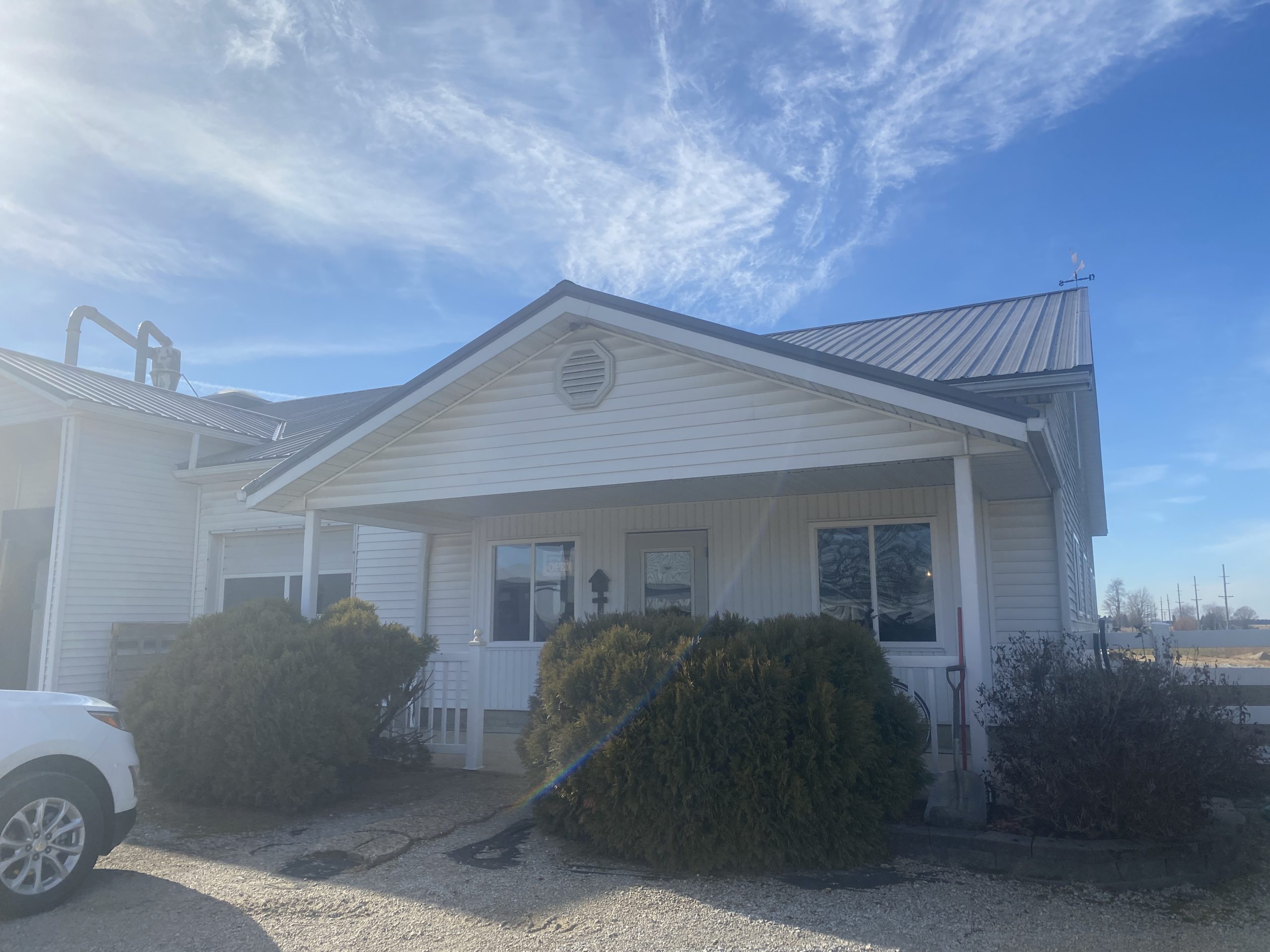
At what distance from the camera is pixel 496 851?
6391 millimetres

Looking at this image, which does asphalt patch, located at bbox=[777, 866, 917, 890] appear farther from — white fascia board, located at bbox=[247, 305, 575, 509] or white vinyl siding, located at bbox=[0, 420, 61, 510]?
white vinyl siding, located at bbox=[0, 420, 61, 510]

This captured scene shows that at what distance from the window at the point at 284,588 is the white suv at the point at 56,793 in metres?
7.58

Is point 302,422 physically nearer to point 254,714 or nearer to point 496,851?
point 254,714

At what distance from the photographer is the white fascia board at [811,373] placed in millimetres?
6801

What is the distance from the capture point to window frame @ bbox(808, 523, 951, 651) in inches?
384

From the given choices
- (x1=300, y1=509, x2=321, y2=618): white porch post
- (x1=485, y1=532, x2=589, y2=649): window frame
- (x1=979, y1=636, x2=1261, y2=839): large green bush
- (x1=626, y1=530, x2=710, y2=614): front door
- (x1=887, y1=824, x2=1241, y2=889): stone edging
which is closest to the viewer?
(x1=887, y1=824, x2=1241, y2=889): stone edging

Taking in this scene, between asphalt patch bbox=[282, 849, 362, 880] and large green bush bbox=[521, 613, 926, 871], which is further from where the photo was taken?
asphalt patch bbox=[282, 849, 362, 880]

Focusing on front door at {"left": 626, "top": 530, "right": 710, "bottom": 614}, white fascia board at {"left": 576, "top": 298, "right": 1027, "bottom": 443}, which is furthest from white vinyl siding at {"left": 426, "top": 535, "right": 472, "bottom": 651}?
white fascia board at {"left": 576, "top": 298, "right": 1027, "bottom": 443}

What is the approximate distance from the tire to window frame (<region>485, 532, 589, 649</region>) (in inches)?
255

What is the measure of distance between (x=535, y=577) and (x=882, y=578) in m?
4.52

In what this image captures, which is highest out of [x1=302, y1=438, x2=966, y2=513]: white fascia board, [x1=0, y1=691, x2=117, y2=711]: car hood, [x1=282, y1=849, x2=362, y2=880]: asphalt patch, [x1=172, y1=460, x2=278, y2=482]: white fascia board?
[x1=172, y1=460, x2=278, y2=482]: white fascia board

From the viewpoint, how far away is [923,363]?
32.3ft

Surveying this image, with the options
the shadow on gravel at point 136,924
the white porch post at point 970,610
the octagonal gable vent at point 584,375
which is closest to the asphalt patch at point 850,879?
the white porch post at point 970,610

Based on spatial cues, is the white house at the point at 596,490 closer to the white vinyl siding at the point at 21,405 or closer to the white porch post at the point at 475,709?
the white vinyl siding at the point at 21,405
